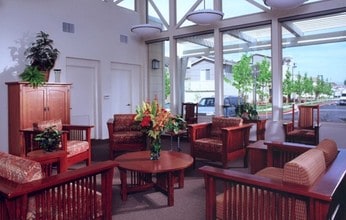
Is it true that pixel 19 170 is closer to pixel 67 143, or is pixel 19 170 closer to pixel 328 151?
pixel 328 151

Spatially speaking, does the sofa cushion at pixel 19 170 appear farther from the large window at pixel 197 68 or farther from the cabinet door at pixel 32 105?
the large window at pixel 197 68

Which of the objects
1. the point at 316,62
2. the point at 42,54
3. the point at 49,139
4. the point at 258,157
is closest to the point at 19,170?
the point at 49,139

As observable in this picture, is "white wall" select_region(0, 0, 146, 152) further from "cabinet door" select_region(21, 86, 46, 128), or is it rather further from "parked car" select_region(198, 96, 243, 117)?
"parked car" select_region(198, 96, 243, 117)

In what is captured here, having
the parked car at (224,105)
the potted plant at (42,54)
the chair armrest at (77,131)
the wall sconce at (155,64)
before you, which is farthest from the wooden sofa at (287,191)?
the wall sconce at (155,64)

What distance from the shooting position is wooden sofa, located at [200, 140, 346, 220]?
5.40 feet

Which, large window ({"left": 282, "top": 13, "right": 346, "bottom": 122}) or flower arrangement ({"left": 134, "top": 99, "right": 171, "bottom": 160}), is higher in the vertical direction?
large window ({"left": 282, "top": 13, "right": 346, "bottom": 122})

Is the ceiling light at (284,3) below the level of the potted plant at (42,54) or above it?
above

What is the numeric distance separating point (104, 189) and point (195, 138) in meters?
2.55

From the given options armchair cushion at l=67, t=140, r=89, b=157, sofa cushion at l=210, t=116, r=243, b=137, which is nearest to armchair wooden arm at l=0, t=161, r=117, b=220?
armchair cushion at l=67, t=140, r=89, b=157

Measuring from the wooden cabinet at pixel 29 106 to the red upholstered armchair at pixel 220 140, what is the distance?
262cm

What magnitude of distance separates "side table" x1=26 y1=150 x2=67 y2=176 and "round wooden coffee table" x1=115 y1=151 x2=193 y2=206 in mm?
751

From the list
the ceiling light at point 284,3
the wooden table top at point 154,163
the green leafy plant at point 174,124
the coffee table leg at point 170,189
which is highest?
the ceiling light at point 284,3

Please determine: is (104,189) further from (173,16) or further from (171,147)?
(173,16)

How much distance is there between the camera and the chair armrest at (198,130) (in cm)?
460
